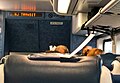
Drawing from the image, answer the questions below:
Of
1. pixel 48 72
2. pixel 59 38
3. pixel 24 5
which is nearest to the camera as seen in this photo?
pixel 48 72

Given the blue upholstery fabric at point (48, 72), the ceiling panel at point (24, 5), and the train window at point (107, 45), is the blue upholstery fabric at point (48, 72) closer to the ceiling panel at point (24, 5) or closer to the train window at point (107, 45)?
the ceiling panel at point (24, 5)

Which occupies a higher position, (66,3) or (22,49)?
(66,3)

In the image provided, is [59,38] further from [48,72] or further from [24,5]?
[48,72]

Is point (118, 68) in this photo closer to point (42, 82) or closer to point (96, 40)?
point (42, 82)

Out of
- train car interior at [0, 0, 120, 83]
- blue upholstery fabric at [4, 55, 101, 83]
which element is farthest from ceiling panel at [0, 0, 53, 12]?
blue upholstery fabric at [4, 55, 101, 83]

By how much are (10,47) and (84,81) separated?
6.15 m

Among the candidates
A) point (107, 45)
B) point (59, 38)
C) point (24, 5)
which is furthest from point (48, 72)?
point (59, 38)

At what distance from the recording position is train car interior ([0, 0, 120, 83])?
4.46 feet

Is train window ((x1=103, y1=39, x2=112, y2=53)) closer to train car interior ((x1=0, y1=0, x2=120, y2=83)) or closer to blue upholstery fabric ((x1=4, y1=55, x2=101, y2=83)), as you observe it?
train car interior ((x1=0, y1=0, x2=120, y2=83))

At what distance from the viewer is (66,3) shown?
426 centimetres

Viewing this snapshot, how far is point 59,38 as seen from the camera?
737cm

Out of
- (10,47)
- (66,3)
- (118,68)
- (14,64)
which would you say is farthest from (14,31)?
(14,64)

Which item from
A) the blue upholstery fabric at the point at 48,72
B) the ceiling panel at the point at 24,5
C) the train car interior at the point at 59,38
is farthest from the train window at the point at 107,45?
the blue upholstery fabric at the point at 48,72

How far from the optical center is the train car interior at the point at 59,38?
1.36 meters
